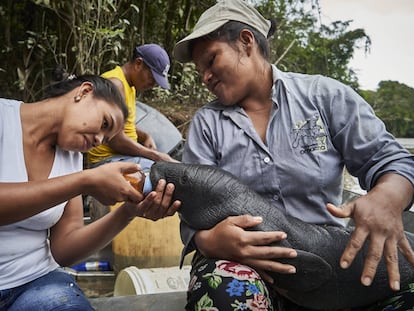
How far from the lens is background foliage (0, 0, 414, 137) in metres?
5.53

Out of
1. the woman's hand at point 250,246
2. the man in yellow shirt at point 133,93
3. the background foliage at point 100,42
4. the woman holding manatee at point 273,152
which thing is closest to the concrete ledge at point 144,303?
the woman holding manatee at point 273,152

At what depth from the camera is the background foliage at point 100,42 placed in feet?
18.1

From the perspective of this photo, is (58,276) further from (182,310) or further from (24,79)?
(24,79)

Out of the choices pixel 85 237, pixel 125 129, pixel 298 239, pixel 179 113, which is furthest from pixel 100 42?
pixel 298 239

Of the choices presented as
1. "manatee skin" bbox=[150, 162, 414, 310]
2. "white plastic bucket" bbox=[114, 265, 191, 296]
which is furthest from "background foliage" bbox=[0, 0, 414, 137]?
"manatee skin" bbox=[150, 162, 414, 310]

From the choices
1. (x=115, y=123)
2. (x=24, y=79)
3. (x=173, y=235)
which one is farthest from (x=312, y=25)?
(x=115, y=123)

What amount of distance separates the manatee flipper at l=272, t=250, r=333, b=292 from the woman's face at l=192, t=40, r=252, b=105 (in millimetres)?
748

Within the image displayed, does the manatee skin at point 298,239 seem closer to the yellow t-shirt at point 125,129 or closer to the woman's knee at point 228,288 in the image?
the woman's knee at point 228,288

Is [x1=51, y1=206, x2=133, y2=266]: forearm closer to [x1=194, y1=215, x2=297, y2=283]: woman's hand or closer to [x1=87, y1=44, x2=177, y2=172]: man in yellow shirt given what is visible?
[x1=194, y1=215, x2=297, y2=283]: woman's hand

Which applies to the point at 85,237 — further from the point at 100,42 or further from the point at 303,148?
the point at 100,42

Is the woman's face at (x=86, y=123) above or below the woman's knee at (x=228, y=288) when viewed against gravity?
above

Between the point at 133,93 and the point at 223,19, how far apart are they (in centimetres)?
237

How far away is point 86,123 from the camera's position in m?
1.93

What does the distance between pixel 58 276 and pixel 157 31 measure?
534 cm
